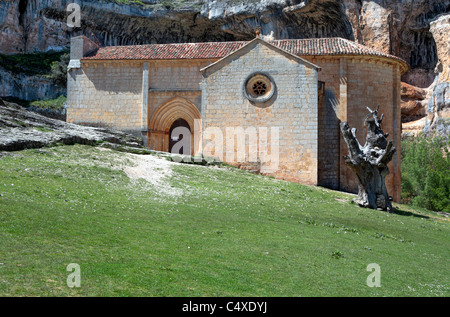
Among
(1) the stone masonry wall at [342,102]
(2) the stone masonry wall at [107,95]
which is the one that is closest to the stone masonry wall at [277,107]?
(1) the stone masonry wall at [342,102]

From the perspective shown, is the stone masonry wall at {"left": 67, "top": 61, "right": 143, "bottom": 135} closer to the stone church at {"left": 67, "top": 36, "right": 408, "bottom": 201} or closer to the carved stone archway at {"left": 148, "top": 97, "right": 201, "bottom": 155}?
the stone church at {"left": 67, "top": 36, "right": 408, "bottom": 201}

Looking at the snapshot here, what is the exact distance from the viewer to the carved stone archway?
32688 mm

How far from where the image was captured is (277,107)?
27266 millimetres

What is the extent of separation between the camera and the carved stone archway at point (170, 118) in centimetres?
3269

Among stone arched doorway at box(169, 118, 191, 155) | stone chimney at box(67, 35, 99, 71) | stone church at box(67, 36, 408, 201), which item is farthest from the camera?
stone arched doorway at box(169, 118, 191, 155)

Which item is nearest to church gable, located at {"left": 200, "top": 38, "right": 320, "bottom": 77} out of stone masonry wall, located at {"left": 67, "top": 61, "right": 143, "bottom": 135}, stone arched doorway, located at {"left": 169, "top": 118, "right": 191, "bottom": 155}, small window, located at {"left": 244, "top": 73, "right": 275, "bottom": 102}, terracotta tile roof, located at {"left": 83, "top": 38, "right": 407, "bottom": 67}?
small window, located at {"left": 244, "top": 73, "right": 275, "bottom": 102}

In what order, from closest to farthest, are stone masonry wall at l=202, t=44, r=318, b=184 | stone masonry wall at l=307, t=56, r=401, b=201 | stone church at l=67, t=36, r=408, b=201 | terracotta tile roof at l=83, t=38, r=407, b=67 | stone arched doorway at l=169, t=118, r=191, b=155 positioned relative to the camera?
stone masonry wall at l=202, t=44, r=318, b=184, stone church at l=67, t=36, r=408, b=201, stone masonry wall at l=307, t=56, r=401, b=201, terracotta tile roof at l=83, t=38, r=407, b=67, stone arched doorway at l=169, t=118, r=191, b=155

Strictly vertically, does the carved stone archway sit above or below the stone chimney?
below

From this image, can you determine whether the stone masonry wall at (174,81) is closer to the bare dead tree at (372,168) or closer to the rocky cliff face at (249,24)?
the bare dead tree at (372,168)

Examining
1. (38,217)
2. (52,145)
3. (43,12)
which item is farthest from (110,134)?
(43,12)

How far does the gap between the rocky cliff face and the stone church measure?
11708mm

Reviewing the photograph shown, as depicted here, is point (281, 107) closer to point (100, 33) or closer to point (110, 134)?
point (110, 134)
